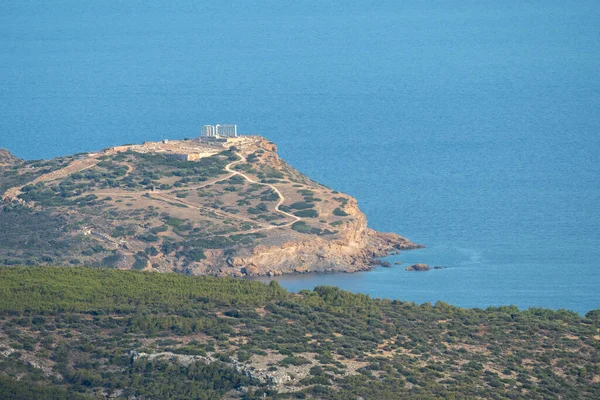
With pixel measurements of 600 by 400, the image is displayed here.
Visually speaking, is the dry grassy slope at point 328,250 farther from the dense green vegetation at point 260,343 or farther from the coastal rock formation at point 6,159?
the dense green vegetation at point 260,343

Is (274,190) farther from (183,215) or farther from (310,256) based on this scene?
(310,256)

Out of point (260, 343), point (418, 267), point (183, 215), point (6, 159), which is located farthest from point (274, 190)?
point (260, 343)

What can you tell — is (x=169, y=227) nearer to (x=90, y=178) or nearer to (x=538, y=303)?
(x=90, y=178)

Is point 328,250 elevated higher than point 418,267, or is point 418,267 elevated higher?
point 328,250

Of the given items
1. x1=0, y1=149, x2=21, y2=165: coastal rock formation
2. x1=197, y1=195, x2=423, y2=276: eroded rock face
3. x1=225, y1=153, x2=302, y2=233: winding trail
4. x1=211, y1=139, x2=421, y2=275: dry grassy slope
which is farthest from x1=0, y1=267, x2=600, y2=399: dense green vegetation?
x1=0, y1=149, x2=21, y2=165: coastal rock formation

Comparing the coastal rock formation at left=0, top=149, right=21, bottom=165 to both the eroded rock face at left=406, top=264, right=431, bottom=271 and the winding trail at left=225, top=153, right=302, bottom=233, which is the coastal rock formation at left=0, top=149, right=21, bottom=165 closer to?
the winding trail at left=225, top=153, right=302, bottom=233

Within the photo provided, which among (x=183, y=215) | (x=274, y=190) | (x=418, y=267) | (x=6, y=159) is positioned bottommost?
(x=418, y=267)

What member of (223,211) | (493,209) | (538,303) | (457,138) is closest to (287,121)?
(457,138)

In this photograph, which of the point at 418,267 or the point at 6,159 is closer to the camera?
the point at 418,267

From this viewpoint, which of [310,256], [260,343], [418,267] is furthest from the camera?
[310,256]
